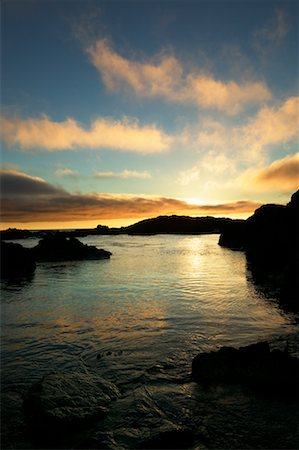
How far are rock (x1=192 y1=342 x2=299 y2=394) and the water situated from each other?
817 mm

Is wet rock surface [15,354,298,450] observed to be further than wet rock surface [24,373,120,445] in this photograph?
No

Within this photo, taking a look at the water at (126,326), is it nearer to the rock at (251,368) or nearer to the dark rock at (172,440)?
the rock at (251,368)

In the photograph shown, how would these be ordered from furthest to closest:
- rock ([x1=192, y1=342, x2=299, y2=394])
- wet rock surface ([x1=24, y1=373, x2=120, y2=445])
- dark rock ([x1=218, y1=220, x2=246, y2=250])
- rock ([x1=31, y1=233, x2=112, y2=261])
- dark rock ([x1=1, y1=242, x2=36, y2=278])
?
dark rock ([x1=218, y1=220, x2=246, y2=250])
rock ([x1=31, y1=233, x2=112, y2=261])
dark rock ([x1=1, y1=242, x2=36, y2=278])
rock ([x1=192, y1=342, x2=299, y2=394])
wet rock surface ([x1=24, y1=373, x2=120, y2=445])

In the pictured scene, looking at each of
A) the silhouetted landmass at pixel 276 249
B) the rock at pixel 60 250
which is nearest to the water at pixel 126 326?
the silhouetted landmass at pixel 276 249

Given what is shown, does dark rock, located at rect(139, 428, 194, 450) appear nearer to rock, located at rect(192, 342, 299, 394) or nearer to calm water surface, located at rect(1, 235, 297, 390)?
rock, located at rect(192, 342, 299, 394)

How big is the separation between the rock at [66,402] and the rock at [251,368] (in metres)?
2.59

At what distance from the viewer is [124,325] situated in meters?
14.2

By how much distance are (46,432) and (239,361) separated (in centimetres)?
507

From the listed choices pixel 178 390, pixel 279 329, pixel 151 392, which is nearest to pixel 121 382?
pixel 151 392

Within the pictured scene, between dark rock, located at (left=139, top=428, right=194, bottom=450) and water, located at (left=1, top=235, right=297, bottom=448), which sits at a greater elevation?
dark rock, located at (left=139, top=428, right=194, bottom=450)

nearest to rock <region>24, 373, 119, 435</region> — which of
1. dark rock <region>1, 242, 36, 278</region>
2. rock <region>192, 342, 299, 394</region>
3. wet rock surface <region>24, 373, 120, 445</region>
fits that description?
wet rock surface <region>24, 373, 120, 445</region>

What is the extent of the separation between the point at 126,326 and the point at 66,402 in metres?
7.23

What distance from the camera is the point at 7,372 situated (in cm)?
932

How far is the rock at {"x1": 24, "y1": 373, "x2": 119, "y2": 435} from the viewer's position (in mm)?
6382
